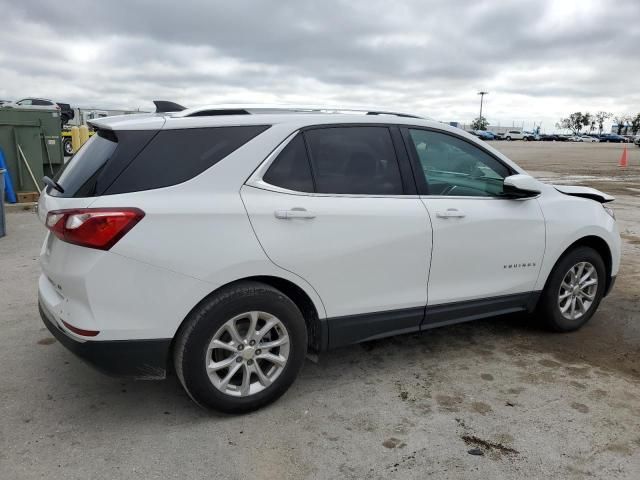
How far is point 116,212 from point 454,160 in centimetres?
234

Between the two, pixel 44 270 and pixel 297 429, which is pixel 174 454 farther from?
pixel 44 270

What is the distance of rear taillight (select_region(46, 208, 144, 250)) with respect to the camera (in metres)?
2.69

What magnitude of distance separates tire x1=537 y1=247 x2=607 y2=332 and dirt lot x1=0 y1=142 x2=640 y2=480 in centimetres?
15

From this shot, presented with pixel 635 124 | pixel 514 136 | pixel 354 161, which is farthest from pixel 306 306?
pixel 635 124

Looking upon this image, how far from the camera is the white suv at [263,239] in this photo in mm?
2770

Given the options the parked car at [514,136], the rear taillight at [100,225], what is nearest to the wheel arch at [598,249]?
the rear taillight at [100,225]

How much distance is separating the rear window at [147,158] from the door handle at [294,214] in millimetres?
434

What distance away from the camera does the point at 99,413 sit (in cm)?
319

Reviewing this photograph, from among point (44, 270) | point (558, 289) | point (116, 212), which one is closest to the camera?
point (116, 212)

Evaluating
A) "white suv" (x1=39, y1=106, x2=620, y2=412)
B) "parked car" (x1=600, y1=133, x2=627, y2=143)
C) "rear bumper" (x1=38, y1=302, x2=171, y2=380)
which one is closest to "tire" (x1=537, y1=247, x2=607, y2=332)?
"white suv" (x1=39, y1=106, x2=620, y2=412)

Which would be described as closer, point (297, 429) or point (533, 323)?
point (297, 429)

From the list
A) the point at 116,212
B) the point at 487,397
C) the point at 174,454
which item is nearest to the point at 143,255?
the point at 116,212

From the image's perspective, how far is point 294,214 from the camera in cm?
307

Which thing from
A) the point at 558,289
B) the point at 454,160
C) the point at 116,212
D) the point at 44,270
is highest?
the point at 454,160
